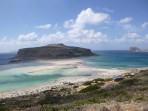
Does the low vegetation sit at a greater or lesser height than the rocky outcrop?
lesser

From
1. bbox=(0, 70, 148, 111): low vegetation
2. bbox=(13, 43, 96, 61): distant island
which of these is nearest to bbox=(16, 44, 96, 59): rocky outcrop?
bbox=(13, 43, 96, 61): distant island

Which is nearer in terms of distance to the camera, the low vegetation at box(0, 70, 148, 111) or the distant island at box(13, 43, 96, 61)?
the low vegetation at box(0, 70, 148, 111)

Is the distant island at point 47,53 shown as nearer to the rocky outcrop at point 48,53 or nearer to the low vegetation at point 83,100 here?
the rocky outcrop at point 48,53

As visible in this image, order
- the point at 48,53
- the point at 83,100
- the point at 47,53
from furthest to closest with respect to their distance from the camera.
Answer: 1. the point at 48,53
2. the point at 47,53
3. the point at 83,100

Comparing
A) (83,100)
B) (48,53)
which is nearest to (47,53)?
(48,53)

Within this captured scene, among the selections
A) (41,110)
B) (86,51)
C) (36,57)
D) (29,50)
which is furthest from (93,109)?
(86,51)

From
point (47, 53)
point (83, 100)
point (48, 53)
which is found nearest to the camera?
point (83, 100)

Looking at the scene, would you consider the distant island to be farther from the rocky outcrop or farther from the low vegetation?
the low vegetation

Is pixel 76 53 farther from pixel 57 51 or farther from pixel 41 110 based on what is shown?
pixel 41 110

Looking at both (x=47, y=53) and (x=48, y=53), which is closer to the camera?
(x=47, y=53)

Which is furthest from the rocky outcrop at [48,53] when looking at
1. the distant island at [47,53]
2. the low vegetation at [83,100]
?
the low vegetation at [83,100]

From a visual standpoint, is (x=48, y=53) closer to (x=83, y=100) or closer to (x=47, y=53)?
(x=47, y=53)
